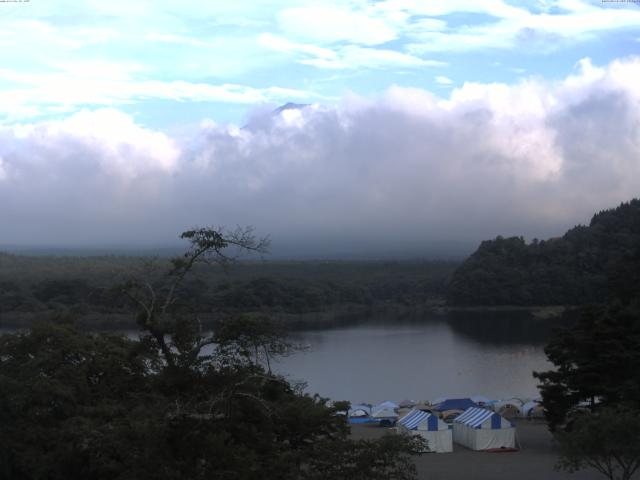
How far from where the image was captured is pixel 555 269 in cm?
5931

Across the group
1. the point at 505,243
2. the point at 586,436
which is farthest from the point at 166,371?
the point at 505,243

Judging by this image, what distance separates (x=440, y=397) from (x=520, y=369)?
5.70m

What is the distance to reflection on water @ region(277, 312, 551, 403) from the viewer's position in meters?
25.5

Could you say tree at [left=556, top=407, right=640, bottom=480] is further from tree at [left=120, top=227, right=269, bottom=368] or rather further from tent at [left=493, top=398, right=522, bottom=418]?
tent at [left=493, top=398, right=522, bottom=418]

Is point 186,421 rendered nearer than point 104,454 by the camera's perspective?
Yes

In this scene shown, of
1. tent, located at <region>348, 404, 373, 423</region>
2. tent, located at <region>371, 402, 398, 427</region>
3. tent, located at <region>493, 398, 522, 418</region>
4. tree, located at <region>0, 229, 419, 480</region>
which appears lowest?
tent, located at <region>348, 404, 373, 423</region>

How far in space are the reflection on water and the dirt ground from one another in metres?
8.73

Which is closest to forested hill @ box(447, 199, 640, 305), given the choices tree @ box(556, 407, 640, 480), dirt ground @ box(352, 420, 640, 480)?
dirt ground @ box(352, 420, 640, 480)

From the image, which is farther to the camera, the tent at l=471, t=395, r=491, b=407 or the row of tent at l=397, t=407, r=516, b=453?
the tent at l=471, t=395, r=491, b=407

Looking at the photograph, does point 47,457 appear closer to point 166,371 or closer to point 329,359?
point 166,371

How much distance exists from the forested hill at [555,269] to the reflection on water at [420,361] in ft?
39.0

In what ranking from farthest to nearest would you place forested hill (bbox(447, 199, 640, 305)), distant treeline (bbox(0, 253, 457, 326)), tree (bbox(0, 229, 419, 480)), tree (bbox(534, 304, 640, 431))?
forested hill (bbox(447, 199, 640, 305)) → distant treeline (bbox(0, 253, 457, 326)) → tree (bbox(534, 304, 640, 431)) → tree (bbox(0, 229, 419, 480))

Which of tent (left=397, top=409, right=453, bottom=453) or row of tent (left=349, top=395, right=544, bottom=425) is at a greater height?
tent (left=397, top=409, right=453, bottom=453)

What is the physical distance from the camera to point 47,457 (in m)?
8.16
